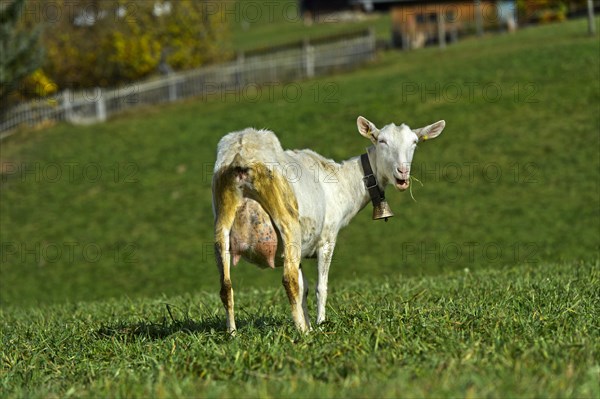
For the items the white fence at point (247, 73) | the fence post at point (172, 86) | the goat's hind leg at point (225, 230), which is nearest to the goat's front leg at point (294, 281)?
the goat's hind leg at point (225, 230)

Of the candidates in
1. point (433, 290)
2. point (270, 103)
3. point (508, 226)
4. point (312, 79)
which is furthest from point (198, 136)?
point (433, 290)

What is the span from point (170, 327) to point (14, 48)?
2519 cm

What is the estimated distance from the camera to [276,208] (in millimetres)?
7891

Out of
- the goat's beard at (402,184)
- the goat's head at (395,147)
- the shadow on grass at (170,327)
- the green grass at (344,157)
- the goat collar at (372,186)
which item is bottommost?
the green grass at (344,157)

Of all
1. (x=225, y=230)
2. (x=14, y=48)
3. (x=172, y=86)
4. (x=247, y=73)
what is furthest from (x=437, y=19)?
(x=225, y=230)

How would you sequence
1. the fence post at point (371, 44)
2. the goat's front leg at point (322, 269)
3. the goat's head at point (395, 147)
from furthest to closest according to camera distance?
the fence post at point (371, 44), the goat's front leg at point (322, 269), the goat's head at point (395, 147)

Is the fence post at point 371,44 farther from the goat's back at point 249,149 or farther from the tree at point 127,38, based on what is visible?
the goat's back at point 249,149

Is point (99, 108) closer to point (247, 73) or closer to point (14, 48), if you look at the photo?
point (247, 73)

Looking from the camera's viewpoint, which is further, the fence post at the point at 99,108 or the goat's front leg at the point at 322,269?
the fence post at the point at 99,108

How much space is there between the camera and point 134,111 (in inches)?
1759

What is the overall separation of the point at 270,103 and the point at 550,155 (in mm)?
13607

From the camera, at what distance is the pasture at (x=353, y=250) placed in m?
6.38

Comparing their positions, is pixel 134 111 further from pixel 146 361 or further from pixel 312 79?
pixel 146 361

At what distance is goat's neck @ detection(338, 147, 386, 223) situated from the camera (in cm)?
925
